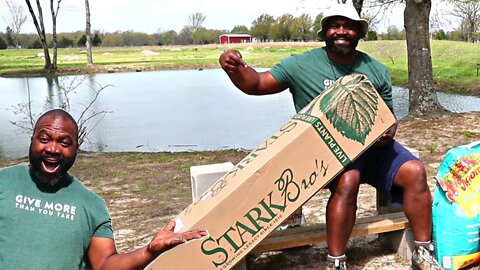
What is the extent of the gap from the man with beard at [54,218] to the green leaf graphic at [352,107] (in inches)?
37.2

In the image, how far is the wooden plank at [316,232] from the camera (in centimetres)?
290

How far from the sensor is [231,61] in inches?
111

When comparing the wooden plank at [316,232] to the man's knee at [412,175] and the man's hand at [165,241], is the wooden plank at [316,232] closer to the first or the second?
the man's knee at [412,175]

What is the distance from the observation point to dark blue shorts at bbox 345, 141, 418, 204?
2805 millimetres

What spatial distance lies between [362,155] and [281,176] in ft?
1.80

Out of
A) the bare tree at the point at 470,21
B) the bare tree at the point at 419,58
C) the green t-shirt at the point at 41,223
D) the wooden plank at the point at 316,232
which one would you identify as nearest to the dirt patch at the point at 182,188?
the wooden plank at the point at 316,232

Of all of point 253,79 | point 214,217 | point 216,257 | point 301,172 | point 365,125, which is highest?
point 253,79

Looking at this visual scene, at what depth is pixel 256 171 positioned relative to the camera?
2463 mm

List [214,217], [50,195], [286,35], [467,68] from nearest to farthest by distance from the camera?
1. [50,195]
2. [214,217]
3. [467,68]
4. [286,35]

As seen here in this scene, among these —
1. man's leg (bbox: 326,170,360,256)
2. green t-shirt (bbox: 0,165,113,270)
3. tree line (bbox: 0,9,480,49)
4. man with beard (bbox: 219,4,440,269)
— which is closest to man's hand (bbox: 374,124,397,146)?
man with beard (bbox: 219,4,440,269)

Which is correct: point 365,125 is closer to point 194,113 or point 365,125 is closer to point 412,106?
point 412,106

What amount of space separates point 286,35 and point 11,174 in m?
78.6

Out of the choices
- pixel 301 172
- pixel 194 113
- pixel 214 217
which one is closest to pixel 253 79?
pixel 301 172

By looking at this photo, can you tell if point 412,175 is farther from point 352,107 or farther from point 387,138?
point 352,107
